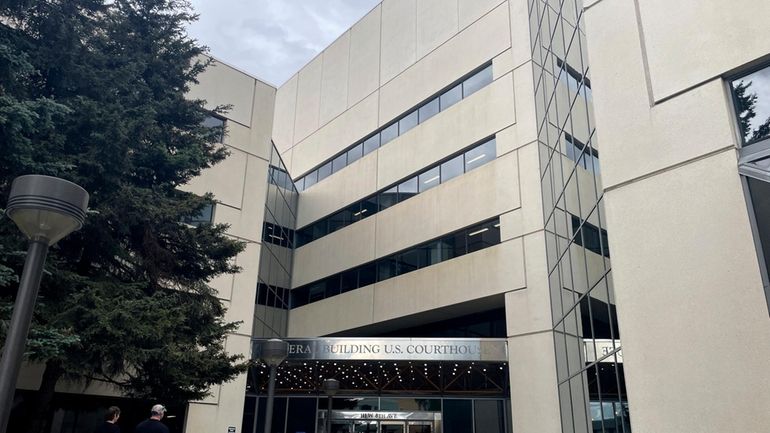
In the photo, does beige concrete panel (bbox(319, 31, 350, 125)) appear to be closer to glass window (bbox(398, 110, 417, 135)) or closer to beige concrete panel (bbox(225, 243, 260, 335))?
glass window (bbox(398, 110, 417, 135))

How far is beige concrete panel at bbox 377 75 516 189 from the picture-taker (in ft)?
70.6

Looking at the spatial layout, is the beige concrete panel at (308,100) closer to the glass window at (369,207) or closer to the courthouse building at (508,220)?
the courthouse building at (508,220)

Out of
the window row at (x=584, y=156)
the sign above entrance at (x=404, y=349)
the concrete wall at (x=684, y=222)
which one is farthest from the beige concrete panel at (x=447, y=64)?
the concrete wall at (x=684, y=222)

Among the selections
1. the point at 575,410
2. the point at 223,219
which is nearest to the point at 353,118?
the point at 223,219

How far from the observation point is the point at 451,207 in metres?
22.4

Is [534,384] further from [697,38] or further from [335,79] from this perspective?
[335,79]

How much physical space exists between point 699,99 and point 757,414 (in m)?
4.44

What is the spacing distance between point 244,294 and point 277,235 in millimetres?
9237

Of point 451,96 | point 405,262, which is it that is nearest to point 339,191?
point 405,262

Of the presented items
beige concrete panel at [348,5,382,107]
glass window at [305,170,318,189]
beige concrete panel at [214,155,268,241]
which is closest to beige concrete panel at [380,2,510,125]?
beige concrete panel at [348,5,382,107]

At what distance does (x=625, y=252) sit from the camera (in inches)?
356

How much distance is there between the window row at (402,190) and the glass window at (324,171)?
2614 mm

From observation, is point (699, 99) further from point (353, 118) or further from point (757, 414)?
point (353, 118)

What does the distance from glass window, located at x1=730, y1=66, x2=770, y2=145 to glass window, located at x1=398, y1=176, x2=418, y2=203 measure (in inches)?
653
